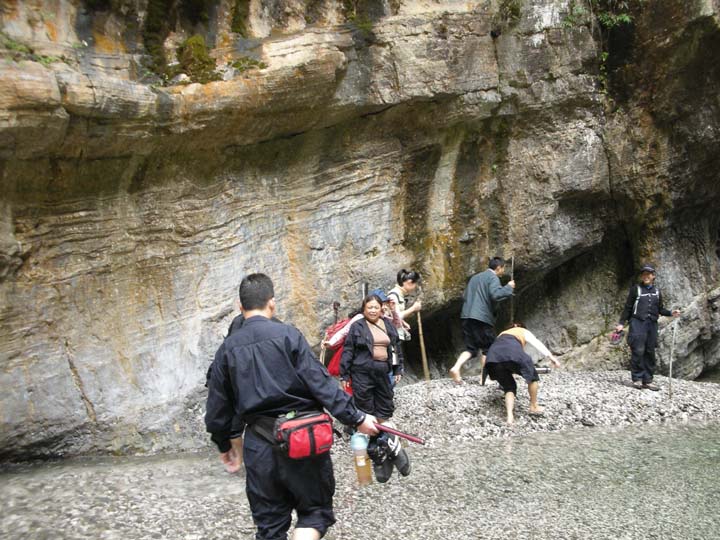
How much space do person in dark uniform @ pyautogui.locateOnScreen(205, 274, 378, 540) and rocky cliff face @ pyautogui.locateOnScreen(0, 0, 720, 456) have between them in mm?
4478

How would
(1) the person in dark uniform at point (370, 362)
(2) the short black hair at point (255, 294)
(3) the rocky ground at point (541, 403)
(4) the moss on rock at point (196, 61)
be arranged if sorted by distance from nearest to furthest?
(2) the short black hair at point (255, 294), (1) the person in dark uniform at point (370, 362), (4) the moss on rock at point (196, 61), (3) the rocky ground at point (541, 403)

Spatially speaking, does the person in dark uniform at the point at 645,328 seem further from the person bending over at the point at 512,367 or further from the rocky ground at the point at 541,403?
the person bending over at the point at 512,367

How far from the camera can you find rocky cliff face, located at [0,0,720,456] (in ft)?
25.0

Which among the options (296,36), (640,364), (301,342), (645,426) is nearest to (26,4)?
(296,36)

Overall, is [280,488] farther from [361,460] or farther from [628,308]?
[628,308]

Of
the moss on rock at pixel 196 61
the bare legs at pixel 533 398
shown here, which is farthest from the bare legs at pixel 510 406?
the moss on rock at pixel 196 61

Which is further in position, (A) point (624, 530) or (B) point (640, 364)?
(B) point (640, 364)

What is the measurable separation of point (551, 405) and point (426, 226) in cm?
382

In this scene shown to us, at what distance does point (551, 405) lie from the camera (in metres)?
9.12

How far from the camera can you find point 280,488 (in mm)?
3805

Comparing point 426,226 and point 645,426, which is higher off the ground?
point 426,226

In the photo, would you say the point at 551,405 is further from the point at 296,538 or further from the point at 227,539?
the point at 296,538

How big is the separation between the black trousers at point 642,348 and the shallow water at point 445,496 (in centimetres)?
251

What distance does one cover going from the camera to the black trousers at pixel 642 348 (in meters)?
10.3
